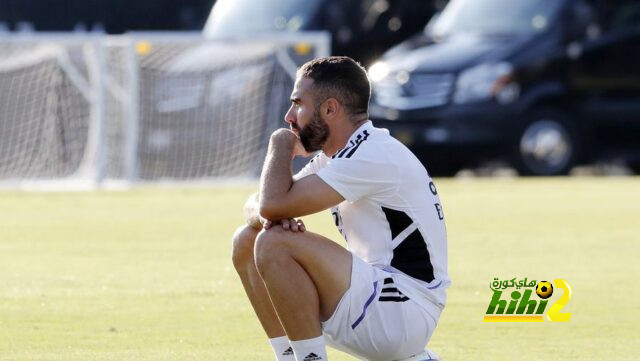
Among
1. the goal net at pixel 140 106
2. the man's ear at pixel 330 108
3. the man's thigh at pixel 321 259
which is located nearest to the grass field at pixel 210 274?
the man's thigh at pixel 321 259

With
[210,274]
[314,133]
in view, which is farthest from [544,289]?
[314,133]

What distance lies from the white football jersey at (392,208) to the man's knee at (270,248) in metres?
0.32

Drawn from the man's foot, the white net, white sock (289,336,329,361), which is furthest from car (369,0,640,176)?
white sock (289,336,329,361)

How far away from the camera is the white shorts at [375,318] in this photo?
6.64 metres

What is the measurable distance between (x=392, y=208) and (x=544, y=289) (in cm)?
367

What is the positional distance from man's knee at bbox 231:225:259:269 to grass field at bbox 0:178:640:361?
107cm

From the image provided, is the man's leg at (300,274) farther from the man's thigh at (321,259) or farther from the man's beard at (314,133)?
the man's beard at (314,133)

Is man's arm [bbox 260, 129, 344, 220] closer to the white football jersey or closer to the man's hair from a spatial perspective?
the white football jersey

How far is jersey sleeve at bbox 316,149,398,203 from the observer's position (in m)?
6.77

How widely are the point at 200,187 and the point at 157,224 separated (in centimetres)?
591

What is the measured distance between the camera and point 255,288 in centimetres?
691

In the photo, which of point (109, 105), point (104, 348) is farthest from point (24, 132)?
point (104, 348)

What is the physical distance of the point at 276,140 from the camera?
689cm

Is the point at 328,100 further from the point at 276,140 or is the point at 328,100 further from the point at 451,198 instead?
the point at 451,198
